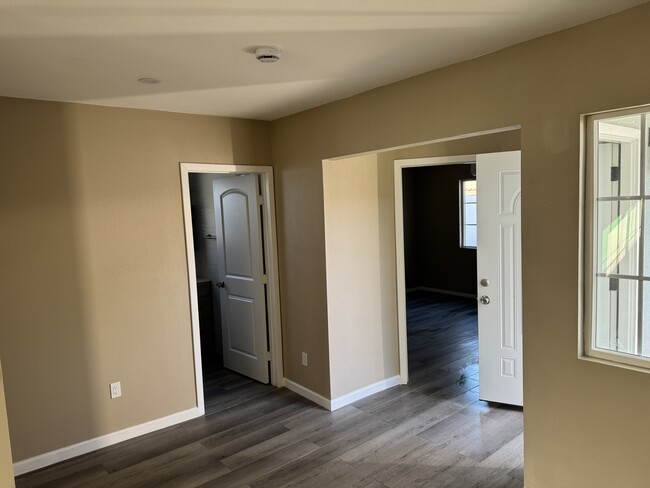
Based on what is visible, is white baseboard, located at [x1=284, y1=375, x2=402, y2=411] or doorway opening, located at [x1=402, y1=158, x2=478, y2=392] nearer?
white baseboard, located at [x1=284, y1=375, x2=402, y2=411]

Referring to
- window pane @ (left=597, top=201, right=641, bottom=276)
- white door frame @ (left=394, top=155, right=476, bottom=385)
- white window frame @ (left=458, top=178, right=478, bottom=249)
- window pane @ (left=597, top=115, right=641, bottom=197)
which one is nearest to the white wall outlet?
white door frame @ (left=394, top=155, right=476, bottom=385)

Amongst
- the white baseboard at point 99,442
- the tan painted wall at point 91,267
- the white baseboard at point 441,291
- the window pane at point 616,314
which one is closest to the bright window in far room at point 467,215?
the white baseboard at point 441,291

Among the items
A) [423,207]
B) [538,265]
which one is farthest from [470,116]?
[423,207]

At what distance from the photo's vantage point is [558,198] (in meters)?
2.19

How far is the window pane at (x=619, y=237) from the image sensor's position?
6.86 ft

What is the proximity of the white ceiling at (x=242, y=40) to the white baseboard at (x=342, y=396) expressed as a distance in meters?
2.49

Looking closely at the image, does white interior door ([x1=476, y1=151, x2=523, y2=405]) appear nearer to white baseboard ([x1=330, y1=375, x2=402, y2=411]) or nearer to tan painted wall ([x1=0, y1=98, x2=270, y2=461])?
white baseboard ([x1=330, y1=375, x2=402, y2=411])

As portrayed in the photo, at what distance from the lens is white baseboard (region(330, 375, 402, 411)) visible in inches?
150

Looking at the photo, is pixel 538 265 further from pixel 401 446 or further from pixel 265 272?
pixel 265 272

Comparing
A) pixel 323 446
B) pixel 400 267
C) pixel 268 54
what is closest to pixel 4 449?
pixel 323 446

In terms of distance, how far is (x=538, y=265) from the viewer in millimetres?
2297

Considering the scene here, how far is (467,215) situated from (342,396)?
5.05 m

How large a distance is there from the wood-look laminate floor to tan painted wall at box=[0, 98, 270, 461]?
12.5 inches

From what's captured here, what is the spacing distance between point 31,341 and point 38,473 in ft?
2.88
